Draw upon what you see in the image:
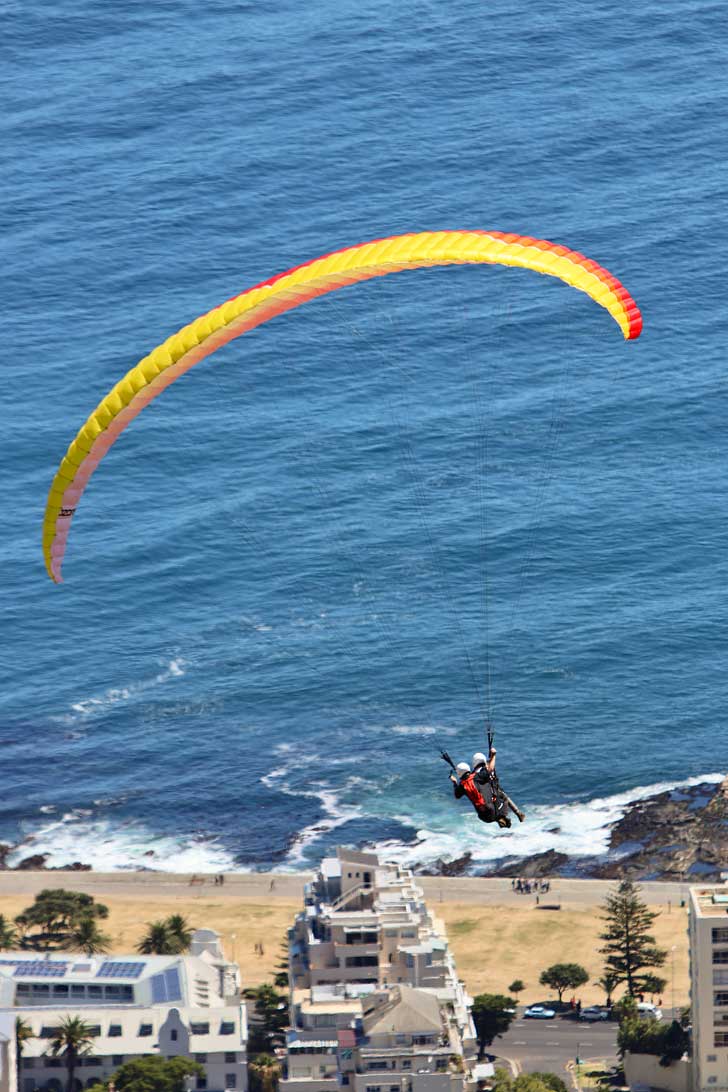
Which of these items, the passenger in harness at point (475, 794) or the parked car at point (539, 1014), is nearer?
the passenger in harness at point (475, 794)

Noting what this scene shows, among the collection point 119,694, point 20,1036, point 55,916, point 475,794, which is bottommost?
point 20,1036

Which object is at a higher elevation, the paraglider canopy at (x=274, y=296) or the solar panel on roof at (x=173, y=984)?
the paraglider canopy at (x=274, y=296)

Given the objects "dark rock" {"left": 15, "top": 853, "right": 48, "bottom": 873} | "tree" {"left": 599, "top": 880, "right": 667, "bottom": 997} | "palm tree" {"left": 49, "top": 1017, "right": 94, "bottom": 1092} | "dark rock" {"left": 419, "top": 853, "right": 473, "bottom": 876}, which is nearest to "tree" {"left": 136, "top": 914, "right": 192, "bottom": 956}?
"palm tree" {"left": 49, "top": 1017, "right": 94, "bottom": 1092}

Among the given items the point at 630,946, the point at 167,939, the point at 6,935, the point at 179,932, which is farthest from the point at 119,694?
the point at 630,946

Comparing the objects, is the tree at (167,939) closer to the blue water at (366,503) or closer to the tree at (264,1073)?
the tree at (264,1073)

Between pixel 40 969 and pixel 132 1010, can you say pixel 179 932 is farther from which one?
pixel 132 1010

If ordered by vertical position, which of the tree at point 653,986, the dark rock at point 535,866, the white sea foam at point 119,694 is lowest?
the tree at point 653,986

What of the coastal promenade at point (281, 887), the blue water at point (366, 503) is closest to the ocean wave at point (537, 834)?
the blue water at point (366, 503)
